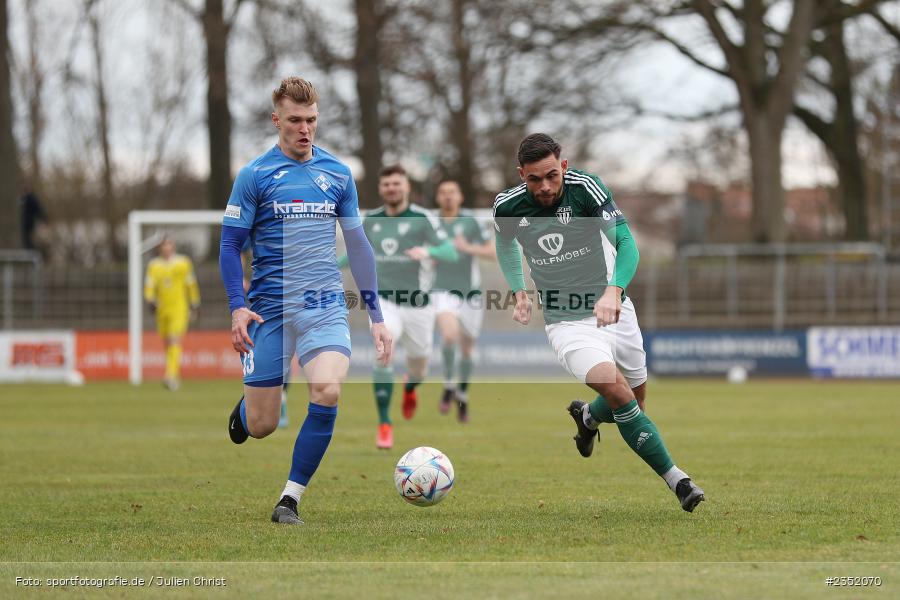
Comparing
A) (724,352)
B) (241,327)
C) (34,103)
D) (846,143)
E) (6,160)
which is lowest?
(724,352)

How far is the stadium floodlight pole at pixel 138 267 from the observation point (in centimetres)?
2395

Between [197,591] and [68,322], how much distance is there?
21613 mm

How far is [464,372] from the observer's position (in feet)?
51.0

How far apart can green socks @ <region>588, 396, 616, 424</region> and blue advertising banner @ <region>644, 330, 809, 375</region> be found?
16.2 m

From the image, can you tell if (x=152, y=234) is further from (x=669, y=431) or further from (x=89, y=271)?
(x=669, y=431)

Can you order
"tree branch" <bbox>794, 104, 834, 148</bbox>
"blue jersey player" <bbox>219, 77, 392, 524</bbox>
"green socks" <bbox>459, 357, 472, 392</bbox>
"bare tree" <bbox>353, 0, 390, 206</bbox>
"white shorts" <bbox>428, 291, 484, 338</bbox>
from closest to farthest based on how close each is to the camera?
"blue jersey player" <bbox>219, 77, 392, 524</bbox> → "white shorts" <bbox>428, 291, 484, 338</bbox> → "green socks" <bbox>459, 357, 472, 392</bbox> → "bare tree" <bbox>353, 0, 390, 206</bbox> → "tree branch" <bbox>794, 104, 834, 148</bbox>

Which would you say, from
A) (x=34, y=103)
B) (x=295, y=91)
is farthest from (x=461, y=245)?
(x=34, y=103)

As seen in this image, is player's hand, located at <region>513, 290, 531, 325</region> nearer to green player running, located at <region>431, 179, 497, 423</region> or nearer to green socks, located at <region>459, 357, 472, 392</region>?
green player running, located at <region>431, 179, 497, 423</region>

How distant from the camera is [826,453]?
11109 mm

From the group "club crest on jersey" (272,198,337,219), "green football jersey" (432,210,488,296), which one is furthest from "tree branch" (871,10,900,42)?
"club crest on jersey" (272,198,337,219)

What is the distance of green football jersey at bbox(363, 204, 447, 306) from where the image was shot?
12992 millimetres

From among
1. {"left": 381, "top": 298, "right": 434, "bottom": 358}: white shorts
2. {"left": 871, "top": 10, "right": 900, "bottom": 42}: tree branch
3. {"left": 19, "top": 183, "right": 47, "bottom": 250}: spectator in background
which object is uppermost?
{"left": 871, "top": 10, "right": 900, "bottom": 42}: tree branch

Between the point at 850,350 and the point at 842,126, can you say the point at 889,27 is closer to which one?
the point at 842,126

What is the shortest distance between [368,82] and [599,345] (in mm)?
21900
